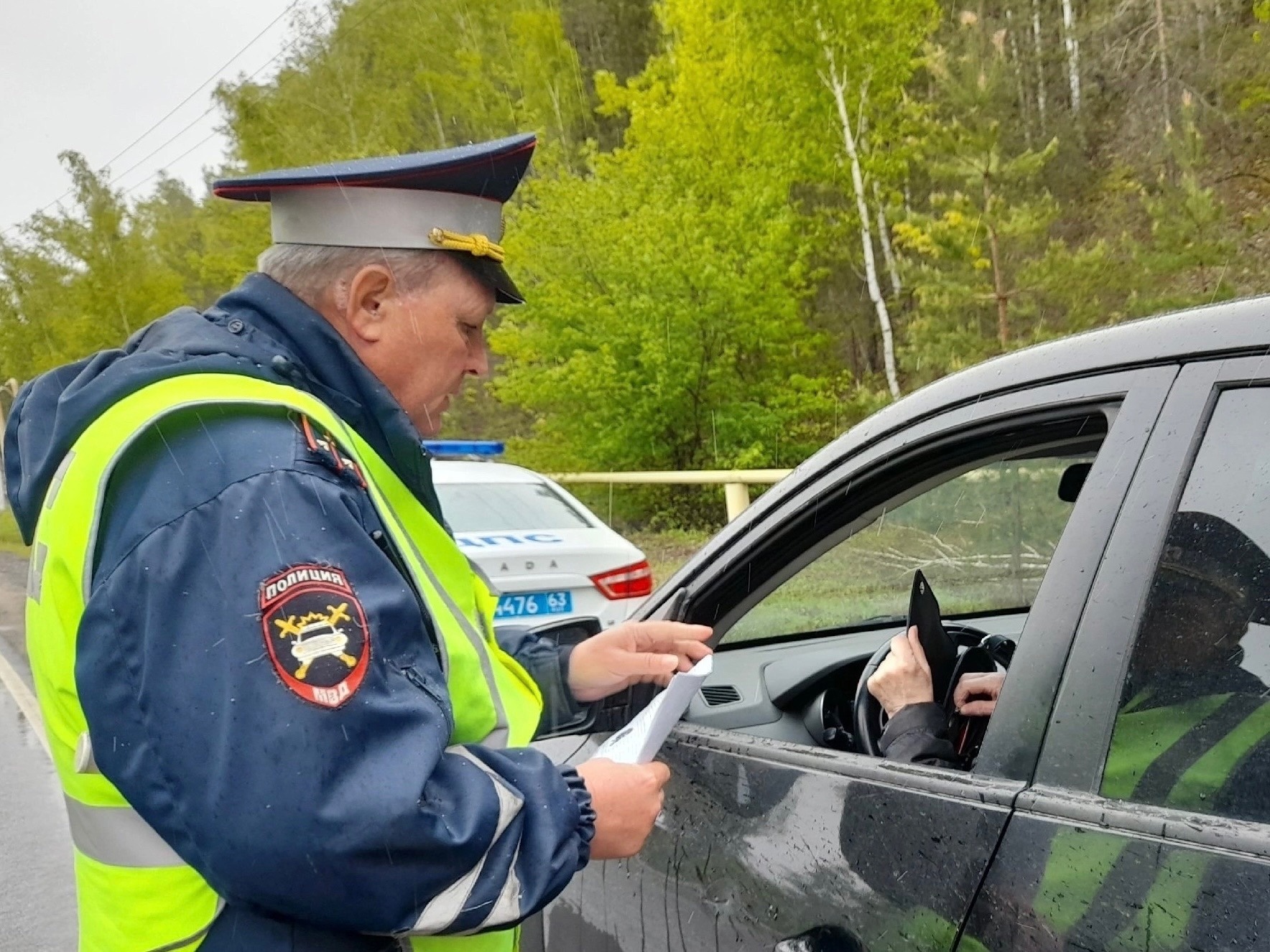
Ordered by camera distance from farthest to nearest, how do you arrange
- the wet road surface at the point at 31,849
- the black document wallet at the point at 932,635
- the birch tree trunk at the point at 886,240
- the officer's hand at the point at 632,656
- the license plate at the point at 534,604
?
the birch tree trunk at the point at 886,240 < the license plate at the point at 534,604 < the wet road surface at the point at 31,849 < the black document wallet at the point at 932,635 < the officer's hand at the point at 632,656

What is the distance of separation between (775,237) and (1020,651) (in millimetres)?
14544

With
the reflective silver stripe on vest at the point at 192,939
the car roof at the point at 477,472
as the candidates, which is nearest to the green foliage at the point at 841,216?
the car roof at the point at 477,472

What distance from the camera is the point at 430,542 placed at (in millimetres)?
1437

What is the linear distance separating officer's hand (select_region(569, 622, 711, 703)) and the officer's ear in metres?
0.73

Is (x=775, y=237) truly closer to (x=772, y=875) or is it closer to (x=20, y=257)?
(x=772, y=875)

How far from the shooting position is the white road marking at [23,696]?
6836 mm

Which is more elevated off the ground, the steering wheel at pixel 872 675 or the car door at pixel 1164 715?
the car door at pixel 1164 715

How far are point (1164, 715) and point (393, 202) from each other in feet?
3.88

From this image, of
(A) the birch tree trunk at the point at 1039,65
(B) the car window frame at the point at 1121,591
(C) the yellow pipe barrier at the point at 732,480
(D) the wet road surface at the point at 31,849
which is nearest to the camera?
(B) the car window frame at the point at 1121,591

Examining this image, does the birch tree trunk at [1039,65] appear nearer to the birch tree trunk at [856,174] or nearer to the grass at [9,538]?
the birch tree trunk at [856,174]

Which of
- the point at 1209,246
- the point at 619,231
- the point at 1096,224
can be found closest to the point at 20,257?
the point at 619,231

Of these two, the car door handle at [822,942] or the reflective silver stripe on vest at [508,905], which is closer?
the reflective silver stripe on vest at [508,905]

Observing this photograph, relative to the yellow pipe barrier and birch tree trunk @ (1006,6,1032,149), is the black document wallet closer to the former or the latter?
the yellow pipe barrier

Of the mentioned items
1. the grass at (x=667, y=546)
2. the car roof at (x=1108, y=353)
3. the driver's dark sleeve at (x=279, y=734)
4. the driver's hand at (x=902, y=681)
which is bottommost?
the grass at (x=667, y=546)
